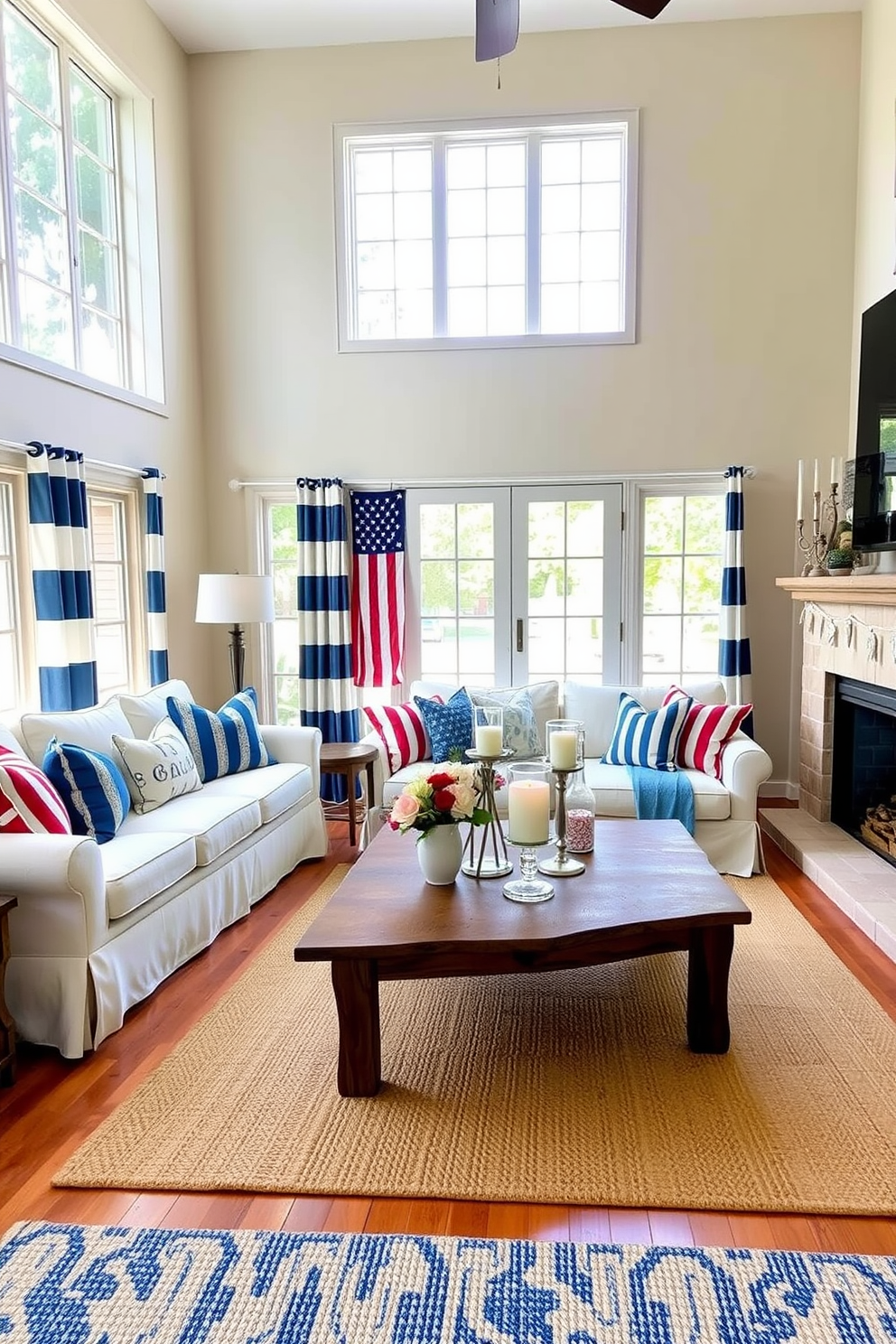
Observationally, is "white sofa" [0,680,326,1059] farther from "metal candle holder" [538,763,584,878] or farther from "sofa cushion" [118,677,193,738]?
"metal candle holder" [538,763,584,878]

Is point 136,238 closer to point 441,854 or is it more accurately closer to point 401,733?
point 401,733

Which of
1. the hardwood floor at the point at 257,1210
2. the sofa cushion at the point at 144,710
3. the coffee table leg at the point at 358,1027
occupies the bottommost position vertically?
the hardwood floor at the point at 257,1210

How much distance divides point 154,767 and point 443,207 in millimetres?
3752

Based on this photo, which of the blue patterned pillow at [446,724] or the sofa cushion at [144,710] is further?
the blue patterned pillow at [446,724]

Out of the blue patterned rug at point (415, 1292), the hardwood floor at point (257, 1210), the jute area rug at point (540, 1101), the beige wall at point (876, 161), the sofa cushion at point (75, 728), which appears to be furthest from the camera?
the beige wall at point (876, 161)

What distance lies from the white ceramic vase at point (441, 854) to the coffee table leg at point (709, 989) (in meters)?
0.73

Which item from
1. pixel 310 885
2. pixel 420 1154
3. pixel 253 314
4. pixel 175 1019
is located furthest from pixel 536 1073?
pixel 253 314

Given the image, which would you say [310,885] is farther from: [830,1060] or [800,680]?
[800,680]

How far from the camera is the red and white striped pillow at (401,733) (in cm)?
440

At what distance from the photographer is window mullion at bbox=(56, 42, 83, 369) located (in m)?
4.08

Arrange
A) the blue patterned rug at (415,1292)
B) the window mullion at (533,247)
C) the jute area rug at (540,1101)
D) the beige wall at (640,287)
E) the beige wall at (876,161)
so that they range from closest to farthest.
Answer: the blue patterned rug at (415,1292)
the jute area rug at (540,1101)
the beige wall at (876,161)
the beige wall at (640,287)
the window mullion at (533,247)

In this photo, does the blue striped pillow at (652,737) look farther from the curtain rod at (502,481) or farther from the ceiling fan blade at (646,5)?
the ceiling fan blade at (646,5)

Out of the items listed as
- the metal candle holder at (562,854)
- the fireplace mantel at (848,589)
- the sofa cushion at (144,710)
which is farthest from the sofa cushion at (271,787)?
the fireplace mantel at (848,589)

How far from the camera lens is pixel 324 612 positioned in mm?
5180
